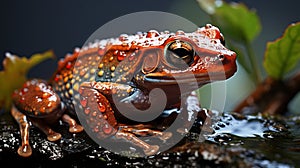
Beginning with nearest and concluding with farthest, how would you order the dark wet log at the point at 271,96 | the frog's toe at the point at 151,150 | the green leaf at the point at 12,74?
1. the frog's toe at the point at 151,150
2. the green leaf at the point at 12,74
3. the dark wet log at the point at 271,96

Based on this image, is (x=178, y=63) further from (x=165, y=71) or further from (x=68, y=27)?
(x=68, y=27)

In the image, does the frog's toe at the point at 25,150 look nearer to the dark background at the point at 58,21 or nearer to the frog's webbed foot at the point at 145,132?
the frog's webbed foot at the point at 145,132

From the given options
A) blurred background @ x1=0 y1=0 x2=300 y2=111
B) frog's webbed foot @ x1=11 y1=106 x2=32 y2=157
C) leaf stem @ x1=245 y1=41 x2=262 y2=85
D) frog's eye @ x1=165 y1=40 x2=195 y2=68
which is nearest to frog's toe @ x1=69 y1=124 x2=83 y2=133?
frog's webbed foot @ x1=11 y1=106 x2=32 y2=157

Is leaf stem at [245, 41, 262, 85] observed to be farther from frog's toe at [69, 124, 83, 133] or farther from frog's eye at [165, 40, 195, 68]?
frog's toe at [69, 124, 83, 133]

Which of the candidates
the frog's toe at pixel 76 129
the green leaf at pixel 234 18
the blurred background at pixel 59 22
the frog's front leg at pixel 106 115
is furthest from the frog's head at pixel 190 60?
the blurred background at pixel 59 22

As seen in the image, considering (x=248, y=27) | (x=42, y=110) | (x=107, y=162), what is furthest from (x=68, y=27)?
(x=107, y=162)

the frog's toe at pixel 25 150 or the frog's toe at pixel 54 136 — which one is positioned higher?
A: the frog's toe at pixel 54 136

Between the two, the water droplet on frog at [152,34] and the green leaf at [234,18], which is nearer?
the water droplet on frog at [152,34]
